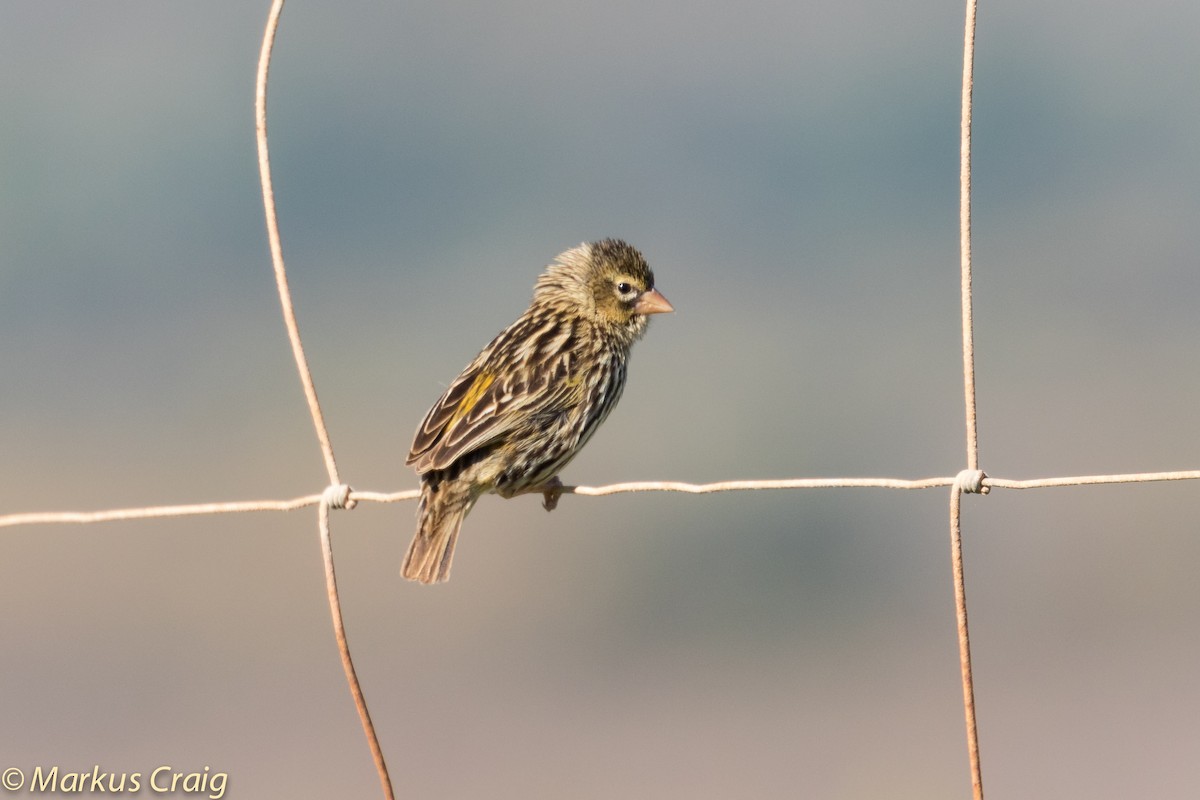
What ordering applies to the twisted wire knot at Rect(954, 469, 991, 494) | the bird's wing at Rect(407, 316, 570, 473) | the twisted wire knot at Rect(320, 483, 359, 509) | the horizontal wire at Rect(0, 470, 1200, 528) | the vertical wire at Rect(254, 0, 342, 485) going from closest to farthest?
the horizontal wire at Rect(0, 470, 1200, 528) < the twisted wire knot at Rect(954, 469, 991, 494) < the vertical wire at Rect(254, 0, 342, 485) < the twisted wire knot at Rect(320, 483, 359, 509) < the bird's wing at Rect(407, 316, 570, 473)

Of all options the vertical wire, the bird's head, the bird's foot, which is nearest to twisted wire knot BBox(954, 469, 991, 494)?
the vertical wire

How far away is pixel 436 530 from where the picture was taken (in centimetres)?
719

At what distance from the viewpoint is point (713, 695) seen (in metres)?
42.2

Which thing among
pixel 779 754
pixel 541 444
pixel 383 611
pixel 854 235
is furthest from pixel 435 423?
pixel 854 235

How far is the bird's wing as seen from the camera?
7098 millimetres

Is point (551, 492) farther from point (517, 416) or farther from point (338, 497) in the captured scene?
point (338, 497)

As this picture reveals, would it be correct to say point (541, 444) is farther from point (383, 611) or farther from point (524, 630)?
point (524, 630)

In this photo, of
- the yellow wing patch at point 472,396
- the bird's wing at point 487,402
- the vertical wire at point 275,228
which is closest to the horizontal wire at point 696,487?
the vertical wire at point 275,228

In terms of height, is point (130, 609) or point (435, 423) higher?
point (130, 609)

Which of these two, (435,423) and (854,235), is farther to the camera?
(854,235)

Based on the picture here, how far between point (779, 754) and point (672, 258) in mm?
37891

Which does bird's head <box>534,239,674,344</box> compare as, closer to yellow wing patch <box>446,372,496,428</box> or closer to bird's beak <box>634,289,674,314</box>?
bird's beak <box>634,289,674,314</box>

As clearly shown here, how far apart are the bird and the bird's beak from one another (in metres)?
0.02

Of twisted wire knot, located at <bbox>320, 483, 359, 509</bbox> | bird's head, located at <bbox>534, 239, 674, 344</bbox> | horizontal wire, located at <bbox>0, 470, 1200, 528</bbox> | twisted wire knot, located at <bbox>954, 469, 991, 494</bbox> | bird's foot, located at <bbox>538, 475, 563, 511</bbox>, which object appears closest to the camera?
horizontal wire, located at <bbox>0, 470, 1200, 528</bbox>
